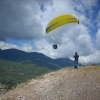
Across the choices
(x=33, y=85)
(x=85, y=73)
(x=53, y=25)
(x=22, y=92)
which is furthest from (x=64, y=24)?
(x=22, y=92)

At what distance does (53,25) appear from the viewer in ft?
73.5

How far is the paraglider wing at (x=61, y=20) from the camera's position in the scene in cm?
2194

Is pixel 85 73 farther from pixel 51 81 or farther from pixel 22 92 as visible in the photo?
pixel 22 92

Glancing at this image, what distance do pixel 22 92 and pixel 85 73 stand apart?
9656 mm

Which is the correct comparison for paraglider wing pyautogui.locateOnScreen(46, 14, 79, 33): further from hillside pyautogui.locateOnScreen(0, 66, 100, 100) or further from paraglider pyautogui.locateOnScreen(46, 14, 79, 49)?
hillside pyautogui.locateOnScreen(0, 66, 100, 100)

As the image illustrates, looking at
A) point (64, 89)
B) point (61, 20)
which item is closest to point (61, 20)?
point (61, 20)

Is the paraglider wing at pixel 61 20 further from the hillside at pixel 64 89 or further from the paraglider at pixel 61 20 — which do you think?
the hillside at pixel 64 89

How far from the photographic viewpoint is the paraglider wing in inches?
864

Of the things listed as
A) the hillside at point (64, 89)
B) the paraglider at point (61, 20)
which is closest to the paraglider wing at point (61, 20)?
the paraglider at point (61, 20)

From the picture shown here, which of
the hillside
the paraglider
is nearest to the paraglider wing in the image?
the paraglider

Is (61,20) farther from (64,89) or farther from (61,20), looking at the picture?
(64,89)

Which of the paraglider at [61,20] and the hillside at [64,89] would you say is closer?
the hillside at [64,89]

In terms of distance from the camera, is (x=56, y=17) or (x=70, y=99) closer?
(x=70, y=99)

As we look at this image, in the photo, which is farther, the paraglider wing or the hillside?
the paraglider wing
